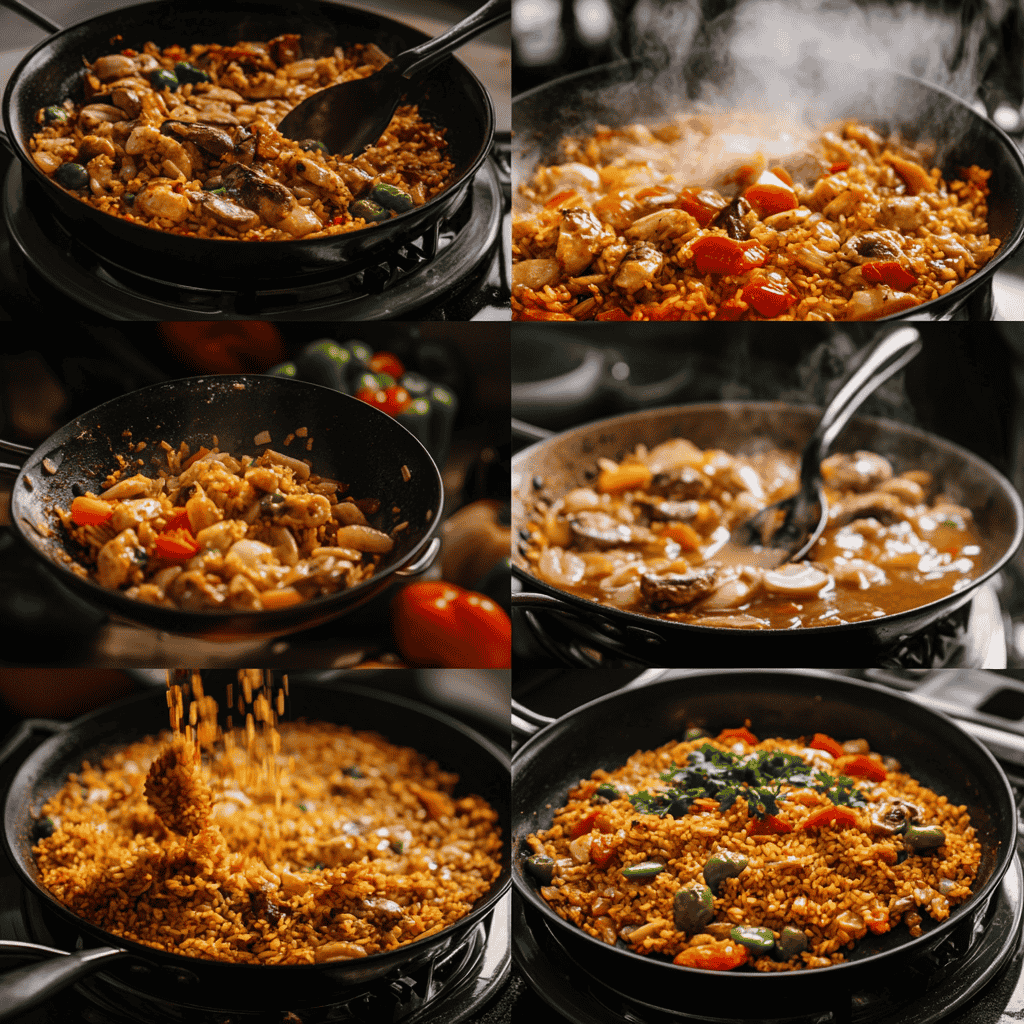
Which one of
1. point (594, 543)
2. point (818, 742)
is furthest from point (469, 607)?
point (818, 742)

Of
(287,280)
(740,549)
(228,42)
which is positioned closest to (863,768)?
(740,549)

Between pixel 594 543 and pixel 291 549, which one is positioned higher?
pixel 291 549

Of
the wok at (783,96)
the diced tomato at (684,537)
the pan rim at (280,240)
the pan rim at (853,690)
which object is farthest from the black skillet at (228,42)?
the pan rim at (853,690)

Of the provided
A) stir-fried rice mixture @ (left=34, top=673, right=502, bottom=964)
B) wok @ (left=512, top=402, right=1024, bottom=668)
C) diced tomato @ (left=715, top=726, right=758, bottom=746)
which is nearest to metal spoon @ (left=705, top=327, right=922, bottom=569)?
wok @ (left=512, top=402, right=1024, bottom=668)

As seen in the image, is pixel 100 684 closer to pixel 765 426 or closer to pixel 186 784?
pixel 186 784

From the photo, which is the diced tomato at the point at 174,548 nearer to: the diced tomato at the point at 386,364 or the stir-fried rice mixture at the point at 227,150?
the stir-fried rice mixture at the point at 227,150
